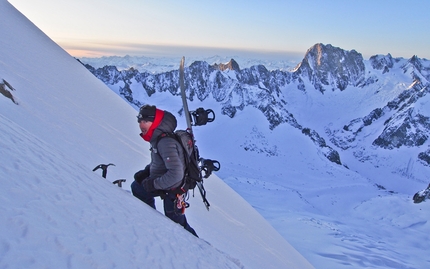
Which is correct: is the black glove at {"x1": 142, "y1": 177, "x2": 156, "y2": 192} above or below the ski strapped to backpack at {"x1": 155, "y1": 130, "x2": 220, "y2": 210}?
below

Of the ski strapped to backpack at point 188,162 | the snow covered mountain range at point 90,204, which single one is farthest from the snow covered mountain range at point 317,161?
A: the ski strapped to backpack at point 188,162

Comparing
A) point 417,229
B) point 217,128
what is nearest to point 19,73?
point 417,229

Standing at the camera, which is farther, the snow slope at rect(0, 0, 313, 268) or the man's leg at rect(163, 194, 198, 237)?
the man's leg at rect(163, 194, 198, 237)

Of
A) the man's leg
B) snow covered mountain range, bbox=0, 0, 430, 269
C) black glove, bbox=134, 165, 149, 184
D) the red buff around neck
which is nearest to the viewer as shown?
snow covered mountain range, bbox=0, 0, 430, 269

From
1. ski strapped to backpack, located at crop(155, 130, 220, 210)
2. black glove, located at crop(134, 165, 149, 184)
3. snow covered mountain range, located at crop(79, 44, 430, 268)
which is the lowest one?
snow covered mountain range, located at crop(79, 44, 430, 268)

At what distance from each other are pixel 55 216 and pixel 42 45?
805 inches

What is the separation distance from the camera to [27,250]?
6.77ft

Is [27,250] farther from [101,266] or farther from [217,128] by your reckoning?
[217,128]

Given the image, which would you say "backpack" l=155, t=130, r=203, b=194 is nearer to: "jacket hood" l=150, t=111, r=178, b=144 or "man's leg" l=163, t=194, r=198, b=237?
"jacket hood" l=150, t=111, r=178, b=144

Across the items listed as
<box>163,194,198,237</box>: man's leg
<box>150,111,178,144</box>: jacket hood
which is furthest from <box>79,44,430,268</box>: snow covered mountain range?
<box>150,111,178,144</box>: jacket hood

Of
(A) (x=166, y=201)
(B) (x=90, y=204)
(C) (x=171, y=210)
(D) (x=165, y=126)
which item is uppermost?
(D) (x=165, y=126)

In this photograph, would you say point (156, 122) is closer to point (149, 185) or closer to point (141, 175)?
point (149, 185)

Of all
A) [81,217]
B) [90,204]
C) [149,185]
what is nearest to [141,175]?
[149,185]

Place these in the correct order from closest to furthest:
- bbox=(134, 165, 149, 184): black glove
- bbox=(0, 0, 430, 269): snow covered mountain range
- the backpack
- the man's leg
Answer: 1. bbox=(0, 0, 430, 269): snow covered mountain range
2. the backpack
3. the man's leg
4. bbox=(134, 165, 149, 184): black glove
